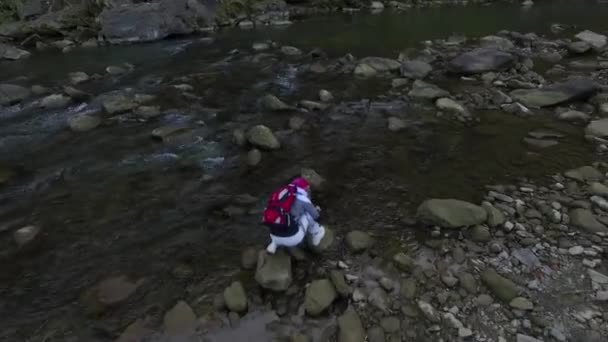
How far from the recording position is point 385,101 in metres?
12.1

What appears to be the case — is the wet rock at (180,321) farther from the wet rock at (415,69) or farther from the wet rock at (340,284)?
the wet rock at (415,69)

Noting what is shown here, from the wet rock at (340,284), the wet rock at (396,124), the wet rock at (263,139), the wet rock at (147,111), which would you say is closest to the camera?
the wet rock at (340,284)

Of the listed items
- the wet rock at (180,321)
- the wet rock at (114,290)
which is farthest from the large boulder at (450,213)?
the wet rock at (114,290)

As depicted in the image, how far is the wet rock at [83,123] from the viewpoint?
1116 cm

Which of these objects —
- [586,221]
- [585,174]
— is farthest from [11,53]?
[586,221]

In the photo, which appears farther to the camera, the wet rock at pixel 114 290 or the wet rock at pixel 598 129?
the wet rock at pixel 598 129

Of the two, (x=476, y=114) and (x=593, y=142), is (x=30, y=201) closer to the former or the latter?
(x=476, y=114)

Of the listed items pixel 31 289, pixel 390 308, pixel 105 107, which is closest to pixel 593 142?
pixel 390 308

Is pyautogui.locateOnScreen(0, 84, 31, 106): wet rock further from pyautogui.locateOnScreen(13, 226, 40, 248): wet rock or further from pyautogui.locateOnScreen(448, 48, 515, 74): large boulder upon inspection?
pyautogui.locateOnScreen(448, 48, 515, 74): large boulder

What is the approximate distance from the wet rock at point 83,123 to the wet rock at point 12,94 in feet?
13.1

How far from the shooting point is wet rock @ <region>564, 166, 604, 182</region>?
24.2ft

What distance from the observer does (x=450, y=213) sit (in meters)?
6.41

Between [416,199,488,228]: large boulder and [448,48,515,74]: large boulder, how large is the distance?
8444 mm

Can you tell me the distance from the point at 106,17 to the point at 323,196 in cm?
2427
